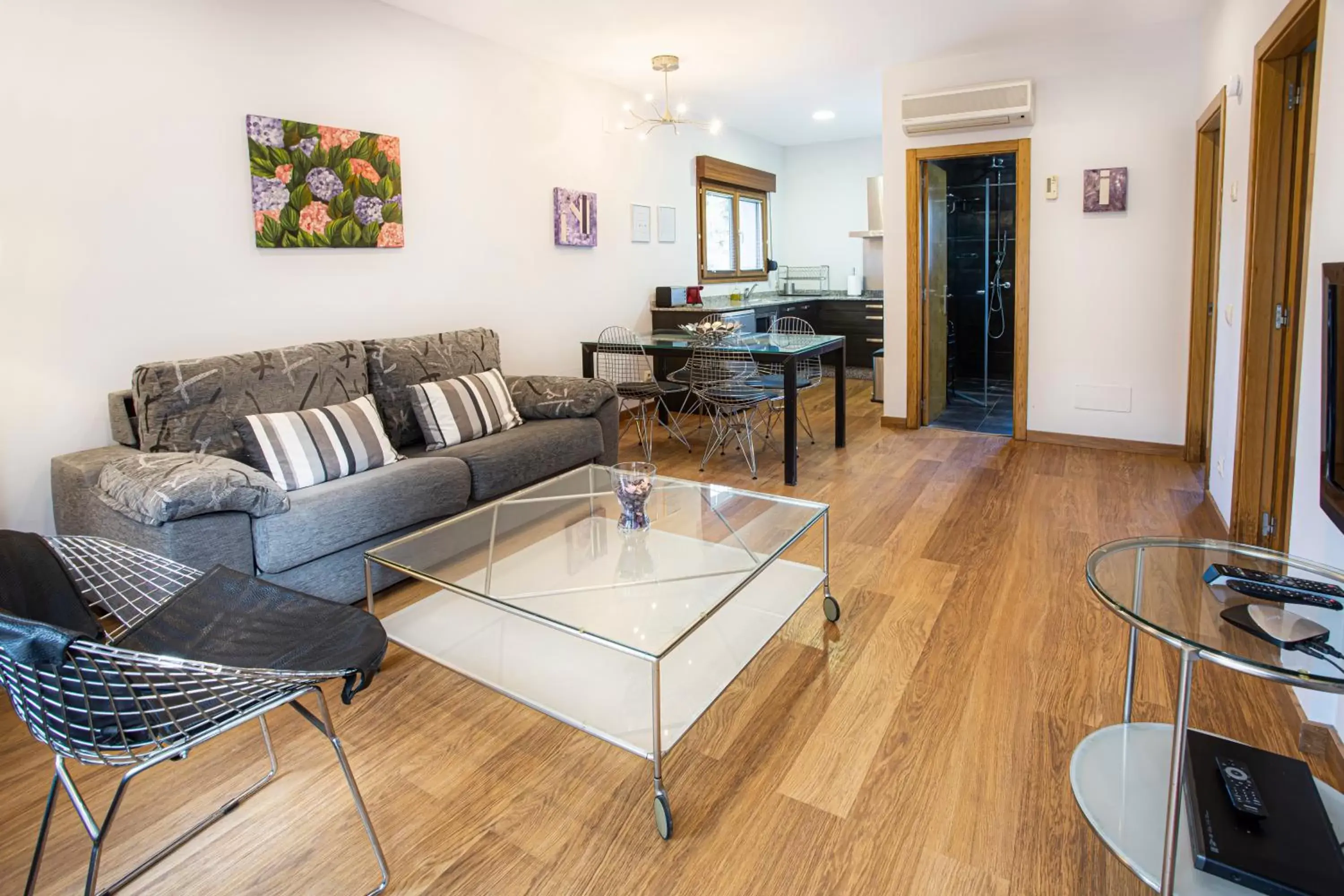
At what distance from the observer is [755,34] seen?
4566mm

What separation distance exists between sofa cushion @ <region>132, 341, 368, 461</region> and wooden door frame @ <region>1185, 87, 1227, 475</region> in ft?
14.4

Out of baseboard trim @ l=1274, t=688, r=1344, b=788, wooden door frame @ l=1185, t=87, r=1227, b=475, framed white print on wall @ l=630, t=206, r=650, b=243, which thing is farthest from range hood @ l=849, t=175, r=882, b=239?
baseboard trim @ l=1274, t=688, r=1344, b=788

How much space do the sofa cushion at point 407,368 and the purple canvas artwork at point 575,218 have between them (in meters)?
1.48

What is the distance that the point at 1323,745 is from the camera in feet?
6.20

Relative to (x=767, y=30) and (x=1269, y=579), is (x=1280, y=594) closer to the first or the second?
(x=1269, y=579)

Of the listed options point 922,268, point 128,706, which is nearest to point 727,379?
point 922,268

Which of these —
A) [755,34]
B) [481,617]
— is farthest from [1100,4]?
[481,617]

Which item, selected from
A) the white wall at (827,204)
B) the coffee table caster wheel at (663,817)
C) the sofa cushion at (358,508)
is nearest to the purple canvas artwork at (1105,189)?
the white wall at (827,204)

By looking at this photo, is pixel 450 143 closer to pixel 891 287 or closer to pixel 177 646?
pixel 891 287

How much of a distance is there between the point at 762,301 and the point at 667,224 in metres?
1.51

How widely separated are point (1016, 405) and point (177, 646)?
16.6 ft

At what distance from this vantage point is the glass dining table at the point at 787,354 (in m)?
4.35

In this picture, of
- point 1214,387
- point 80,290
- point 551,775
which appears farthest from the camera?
point 1214,387

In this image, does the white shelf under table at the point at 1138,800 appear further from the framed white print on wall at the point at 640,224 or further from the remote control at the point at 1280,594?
the framed white print on wall at the point at 640,224
